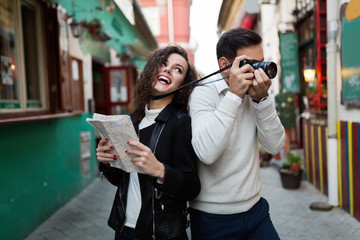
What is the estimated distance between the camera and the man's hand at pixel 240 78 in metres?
1.30

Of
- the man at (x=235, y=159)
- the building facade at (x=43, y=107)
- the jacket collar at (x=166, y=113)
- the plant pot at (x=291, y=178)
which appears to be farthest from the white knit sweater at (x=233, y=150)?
the plant pot at (x=291, y=178)

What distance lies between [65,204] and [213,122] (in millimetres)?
4288

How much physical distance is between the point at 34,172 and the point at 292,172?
3854 mm

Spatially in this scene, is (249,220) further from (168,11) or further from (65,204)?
(168,11)

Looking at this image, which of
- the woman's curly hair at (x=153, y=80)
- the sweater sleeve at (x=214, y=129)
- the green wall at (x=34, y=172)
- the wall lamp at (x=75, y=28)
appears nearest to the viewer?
the sweater sleeve at (x=214, y=129)

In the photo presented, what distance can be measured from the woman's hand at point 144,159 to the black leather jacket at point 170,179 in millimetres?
39

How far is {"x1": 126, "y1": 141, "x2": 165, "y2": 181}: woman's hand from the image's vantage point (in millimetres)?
1315

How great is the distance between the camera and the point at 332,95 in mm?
4230

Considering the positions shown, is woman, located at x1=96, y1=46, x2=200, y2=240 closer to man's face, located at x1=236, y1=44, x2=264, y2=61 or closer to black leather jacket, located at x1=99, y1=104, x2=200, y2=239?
black leather jacket, located at x1=99, y1=104, x2=200, y2=239

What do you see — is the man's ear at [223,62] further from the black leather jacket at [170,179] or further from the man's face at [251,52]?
the black leather jacket at [170,179]

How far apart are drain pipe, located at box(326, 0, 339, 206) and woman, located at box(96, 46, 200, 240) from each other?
10.3 ft

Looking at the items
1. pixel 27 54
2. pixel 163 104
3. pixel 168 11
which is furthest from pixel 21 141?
pixel 168 11

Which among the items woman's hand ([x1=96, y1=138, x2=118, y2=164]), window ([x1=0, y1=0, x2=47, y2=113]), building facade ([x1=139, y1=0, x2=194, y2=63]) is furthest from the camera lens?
building facade ([x1=139, y1=0, x2=194, y2=63])

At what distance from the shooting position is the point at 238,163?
143 centimetres
